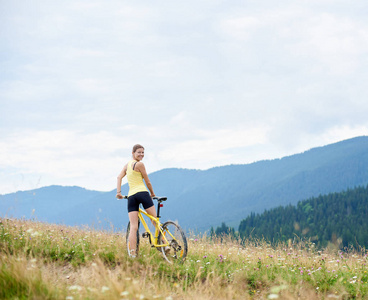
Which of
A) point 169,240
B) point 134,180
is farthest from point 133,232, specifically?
point 134,180

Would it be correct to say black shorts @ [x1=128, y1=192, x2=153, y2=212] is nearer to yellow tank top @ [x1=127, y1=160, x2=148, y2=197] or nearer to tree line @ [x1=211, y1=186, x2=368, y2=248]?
yellow tank top @ [x1=127, y1=160, x2=148, y2=197]

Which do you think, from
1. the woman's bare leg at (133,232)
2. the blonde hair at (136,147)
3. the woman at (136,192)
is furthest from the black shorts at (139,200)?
the blonde hair at (136,147)

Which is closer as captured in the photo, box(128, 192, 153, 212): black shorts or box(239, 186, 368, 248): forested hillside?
box(128, 192, 153, 212): black shorts

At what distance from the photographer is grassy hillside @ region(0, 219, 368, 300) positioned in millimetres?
5801

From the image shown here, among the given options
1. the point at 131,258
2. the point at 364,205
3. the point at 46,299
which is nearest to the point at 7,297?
the point at 46,299

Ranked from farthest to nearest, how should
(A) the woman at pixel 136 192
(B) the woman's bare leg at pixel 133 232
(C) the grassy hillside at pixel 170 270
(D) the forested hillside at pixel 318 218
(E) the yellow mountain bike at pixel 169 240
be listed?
(D) the forested hillside at pixel 318 218
(B) the woman's bare leg at pixel 133 232
(A) the woman at pixel 136 192
(E) the yellow mountain bike at pixel 169 240
(C) the grassy hillside at pixel 170 270

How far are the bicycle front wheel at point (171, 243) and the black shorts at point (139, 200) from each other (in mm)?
654

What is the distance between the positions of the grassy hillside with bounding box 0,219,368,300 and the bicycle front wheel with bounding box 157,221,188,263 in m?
0.26

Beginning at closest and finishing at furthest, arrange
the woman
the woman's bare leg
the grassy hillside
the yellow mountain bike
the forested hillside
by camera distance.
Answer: the grassy hillside, the yellow mountain bike, the woman, the woman's bare leg, the forested hillside

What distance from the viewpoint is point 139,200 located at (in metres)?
8.69

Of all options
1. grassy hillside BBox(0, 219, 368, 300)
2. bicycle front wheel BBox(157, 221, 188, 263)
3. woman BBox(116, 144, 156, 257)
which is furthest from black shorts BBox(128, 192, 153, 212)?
grassy hillside BBox(0, 219, 368, 300)

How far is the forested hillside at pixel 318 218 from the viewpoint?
476 ft

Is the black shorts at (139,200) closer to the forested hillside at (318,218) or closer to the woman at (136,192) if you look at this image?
the woman at (136,192)

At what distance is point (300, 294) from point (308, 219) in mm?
177437
